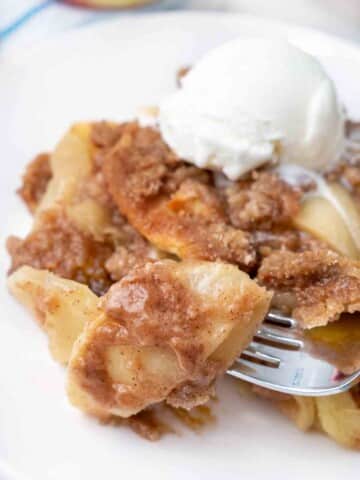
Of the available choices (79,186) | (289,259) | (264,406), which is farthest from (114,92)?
(264,406)

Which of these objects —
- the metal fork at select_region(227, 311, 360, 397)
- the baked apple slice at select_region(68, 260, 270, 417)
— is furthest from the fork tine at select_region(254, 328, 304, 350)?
the baked apple slice at select_region(68, 260, 270, 417)

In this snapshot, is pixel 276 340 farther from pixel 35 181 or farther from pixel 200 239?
pixel 35 181

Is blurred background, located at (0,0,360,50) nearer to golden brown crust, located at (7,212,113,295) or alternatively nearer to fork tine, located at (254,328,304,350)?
golden brown crust, located at (7,212,113,295)

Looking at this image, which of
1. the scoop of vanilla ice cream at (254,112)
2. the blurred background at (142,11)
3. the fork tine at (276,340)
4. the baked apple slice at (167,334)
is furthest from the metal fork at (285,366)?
the blurred background at (142,11)

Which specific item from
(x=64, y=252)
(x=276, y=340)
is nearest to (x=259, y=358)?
(x=276, y=340)

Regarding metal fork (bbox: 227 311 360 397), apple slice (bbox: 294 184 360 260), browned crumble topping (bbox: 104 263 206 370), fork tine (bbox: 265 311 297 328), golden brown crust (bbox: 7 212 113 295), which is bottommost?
metal fork (bbox: 227 311 360 397)

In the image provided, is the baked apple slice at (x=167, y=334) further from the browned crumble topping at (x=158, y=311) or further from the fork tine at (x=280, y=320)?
the fork tine at (x=280, y=320)

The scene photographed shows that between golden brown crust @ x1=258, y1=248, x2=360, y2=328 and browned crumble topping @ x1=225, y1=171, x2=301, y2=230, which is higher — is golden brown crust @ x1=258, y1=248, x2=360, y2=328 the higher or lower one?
the lower one

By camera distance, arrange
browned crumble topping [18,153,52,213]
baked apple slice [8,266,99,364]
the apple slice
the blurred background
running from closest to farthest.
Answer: baked apple slice [8,266,99,364]
the apple slice
browned crumble topping [18,153,52,213]
the blurred background
